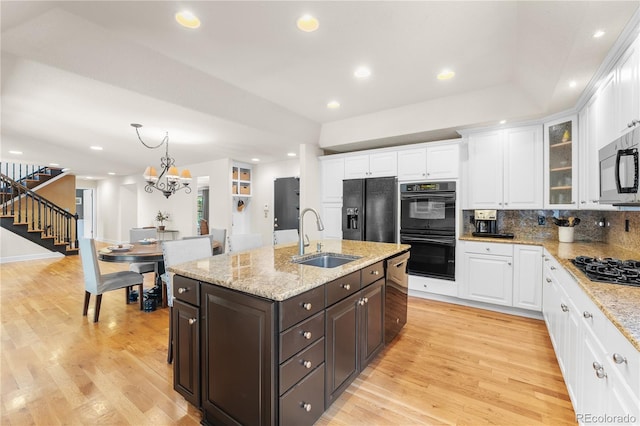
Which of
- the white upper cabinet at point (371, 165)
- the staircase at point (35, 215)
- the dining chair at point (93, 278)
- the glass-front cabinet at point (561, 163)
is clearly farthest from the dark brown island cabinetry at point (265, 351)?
the staircase at point (35, 215)

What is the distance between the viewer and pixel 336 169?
185 inches

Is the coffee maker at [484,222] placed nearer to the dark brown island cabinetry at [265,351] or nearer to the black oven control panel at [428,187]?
the black oven control panel at [428,187]

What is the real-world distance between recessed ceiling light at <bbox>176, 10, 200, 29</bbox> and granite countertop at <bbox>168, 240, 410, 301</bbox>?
181 centimetres

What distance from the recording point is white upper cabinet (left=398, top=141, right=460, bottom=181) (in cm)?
368

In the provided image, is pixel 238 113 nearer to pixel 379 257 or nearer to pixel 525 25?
pixel 379 257

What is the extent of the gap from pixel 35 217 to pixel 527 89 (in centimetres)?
1076

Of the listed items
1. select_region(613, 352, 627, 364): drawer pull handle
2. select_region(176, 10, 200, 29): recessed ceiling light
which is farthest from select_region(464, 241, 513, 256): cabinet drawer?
select_region(176, 10, 200, 29): recessed ceiling light

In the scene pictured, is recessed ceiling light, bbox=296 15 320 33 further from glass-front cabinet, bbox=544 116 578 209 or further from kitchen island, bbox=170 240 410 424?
glass-front cabinet, bbox=544 116 578 209

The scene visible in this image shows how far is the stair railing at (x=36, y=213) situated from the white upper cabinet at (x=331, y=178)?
7.24 metres

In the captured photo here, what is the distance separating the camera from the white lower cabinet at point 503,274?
10.5 feet

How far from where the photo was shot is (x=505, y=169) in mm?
3502

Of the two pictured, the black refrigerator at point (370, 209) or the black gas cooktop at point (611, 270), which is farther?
the black refrigerator at point (370, 209)

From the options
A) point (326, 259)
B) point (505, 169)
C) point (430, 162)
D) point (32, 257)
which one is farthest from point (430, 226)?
point (32, 257)

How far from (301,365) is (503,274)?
3.00 metres
